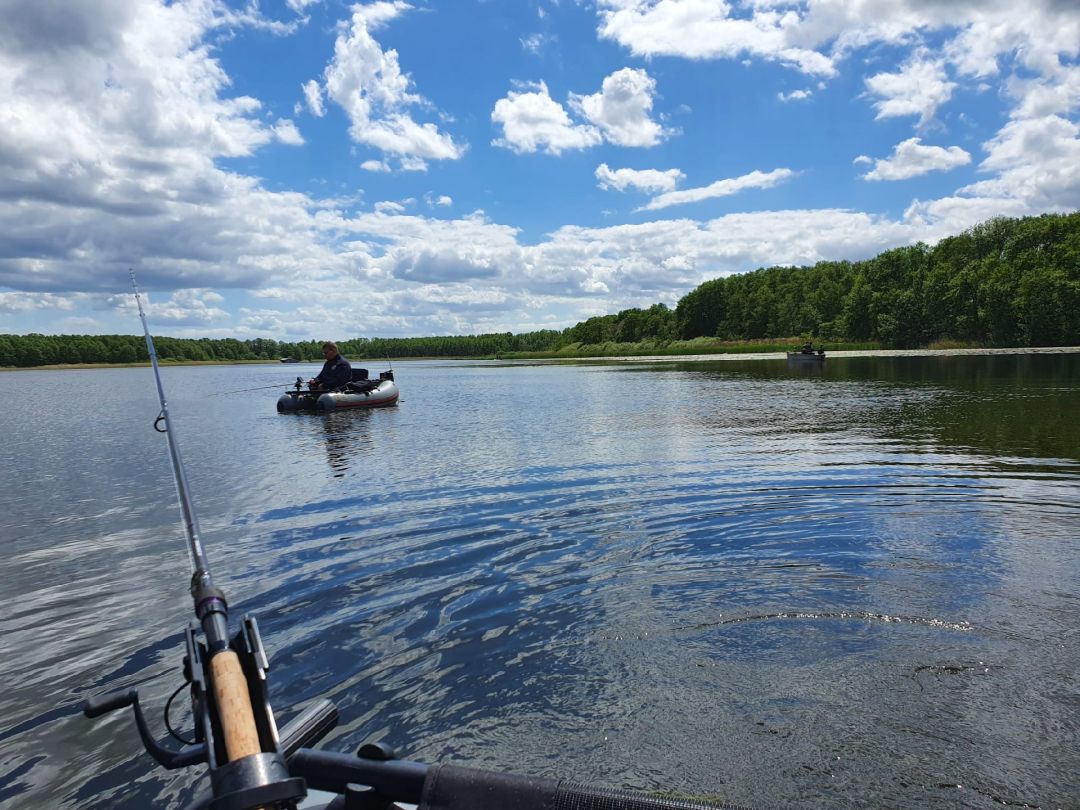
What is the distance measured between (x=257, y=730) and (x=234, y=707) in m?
0.11

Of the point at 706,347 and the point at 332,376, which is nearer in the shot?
the point at 332,376

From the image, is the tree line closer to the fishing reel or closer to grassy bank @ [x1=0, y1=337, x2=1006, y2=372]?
grassy bank @ [x1=0, y1=337, x2=1006, y2=372]

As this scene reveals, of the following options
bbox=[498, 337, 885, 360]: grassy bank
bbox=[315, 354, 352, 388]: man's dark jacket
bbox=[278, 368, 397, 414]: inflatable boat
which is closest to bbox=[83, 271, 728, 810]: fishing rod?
bbox=[278, 368, 397, 414]: inflatable boat

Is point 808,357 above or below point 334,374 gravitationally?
below

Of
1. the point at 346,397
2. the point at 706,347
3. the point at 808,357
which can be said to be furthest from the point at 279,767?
the point at 706,347

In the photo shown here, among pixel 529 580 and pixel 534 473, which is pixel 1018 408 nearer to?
pixel 534 473

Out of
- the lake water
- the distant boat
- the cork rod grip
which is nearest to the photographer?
the cork rod grip

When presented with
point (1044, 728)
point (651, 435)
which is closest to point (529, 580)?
point (1044, 728)

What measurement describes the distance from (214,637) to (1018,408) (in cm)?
2764

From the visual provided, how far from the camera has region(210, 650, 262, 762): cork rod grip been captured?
2014 mm

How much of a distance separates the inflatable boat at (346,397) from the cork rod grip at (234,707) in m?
29.9

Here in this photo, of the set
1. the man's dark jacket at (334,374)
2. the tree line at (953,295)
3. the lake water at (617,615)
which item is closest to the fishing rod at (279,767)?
the lake water at (617,615)

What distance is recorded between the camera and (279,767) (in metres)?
1.94

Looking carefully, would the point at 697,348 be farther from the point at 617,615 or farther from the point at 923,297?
the point at 617,615
